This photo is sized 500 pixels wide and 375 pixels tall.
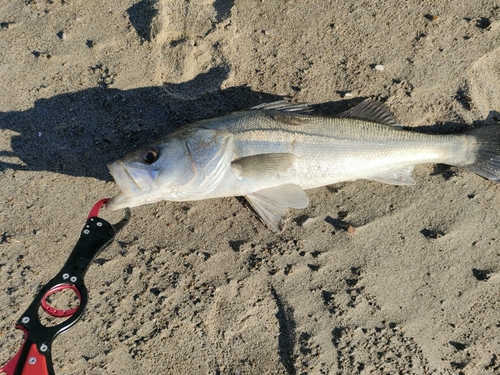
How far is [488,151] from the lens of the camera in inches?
122

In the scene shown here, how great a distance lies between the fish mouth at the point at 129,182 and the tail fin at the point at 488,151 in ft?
8.92

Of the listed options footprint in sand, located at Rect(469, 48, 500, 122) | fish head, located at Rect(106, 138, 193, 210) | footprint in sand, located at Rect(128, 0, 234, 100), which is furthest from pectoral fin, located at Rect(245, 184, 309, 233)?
footprint in sand, located at Rect(469, 48, 500, 122)

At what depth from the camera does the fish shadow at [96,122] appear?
324 cm

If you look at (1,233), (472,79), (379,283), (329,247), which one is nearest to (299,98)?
(329,247)

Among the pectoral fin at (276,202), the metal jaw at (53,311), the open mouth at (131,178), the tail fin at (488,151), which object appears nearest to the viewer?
the metal jaw at (53,311)

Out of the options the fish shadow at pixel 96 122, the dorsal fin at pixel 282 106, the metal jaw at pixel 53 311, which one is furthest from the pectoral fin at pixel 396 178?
the metal jaw at pixel 53 311

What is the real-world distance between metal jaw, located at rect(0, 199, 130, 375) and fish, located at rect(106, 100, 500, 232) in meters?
0.36

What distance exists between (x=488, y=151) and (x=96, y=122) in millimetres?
3409

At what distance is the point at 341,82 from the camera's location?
10.8ft

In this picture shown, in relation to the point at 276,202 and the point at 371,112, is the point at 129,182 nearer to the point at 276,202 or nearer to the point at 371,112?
the point at 276,202

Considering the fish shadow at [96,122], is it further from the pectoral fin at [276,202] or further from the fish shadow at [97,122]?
the pectoral fin at [276,202]

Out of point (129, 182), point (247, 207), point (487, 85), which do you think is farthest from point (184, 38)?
point (487, 85)

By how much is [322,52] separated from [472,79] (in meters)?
1.35

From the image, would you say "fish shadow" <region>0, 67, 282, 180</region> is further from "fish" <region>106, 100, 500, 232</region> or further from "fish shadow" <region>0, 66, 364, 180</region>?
"fish" <region>106, 100, 500, 232</region>
